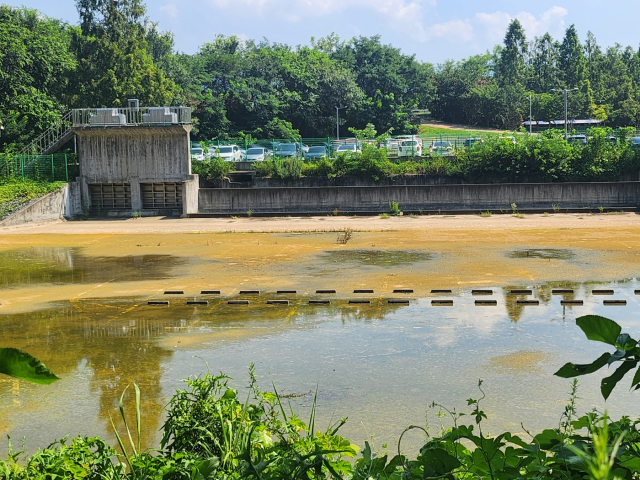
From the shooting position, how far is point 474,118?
3371 inches

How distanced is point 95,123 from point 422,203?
16177 millimetres

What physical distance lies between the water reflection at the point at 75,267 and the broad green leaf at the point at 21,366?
17.0 meters

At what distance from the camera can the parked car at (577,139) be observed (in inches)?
1601

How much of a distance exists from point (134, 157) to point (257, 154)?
9.34m

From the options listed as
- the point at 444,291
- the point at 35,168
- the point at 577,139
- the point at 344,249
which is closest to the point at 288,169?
the point at 35,168

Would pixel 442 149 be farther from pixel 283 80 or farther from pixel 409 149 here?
pixel 283 80

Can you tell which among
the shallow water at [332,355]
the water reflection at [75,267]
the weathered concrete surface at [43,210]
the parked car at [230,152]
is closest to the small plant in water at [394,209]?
the parked car at [230,152]

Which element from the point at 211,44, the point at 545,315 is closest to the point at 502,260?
the point at 545,315

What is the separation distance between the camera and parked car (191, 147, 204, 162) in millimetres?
41625

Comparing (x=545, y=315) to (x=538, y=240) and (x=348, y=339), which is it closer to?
(x=348, y=339)

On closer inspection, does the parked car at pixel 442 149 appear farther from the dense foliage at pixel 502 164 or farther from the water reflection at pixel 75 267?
the water reflection at pixel 75 267

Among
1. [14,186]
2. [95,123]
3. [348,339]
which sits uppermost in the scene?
[95,123]

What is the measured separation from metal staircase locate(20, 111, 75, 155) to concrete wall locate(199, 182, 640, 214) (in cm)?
861

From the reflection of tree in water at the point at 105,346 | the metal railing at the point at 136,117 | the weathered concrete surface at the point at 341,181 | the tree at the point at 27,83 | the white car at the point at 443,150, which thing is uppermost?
the tree at the point at 27,83
